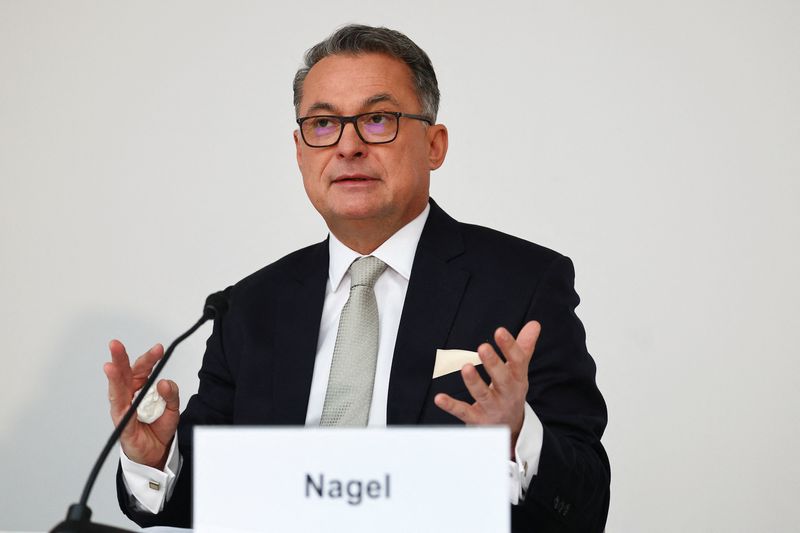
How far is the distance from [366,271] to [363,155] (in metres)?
0.26

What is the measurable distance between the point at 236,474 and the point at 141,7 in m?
2.49

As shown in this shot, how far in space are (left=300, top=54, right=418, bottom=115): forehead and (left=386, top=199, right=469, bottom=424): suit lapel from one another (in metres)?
0.33

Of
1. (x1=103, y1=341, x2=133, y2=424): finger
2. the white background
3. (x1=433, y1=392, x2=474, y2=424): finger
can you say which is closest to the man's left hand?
(x1=433, y1=392, x2=474, y2=424): finger

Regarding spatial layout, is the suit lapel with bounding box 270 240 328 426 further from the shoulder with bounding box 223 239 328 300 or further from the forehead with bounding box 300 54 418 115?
the forehead with bounding box 300 54 418 115

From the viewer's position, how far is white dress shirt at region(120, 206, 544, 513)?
178cm

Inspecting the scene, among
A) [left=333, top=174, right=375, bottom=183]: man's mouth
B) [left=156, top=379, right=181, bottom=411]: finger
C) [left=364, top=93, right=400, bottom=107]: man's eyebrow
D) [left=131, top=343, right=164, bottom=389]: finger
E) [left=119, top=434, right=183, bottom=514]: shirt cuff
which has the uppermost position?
[left=364, top=93, right=400, bottom=107]: man's eyebrow

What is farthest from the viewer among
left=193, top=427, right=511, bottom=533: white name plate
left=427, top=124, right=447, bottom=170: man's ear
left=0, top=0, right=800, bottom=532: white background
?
left=0, top=0, right=800, bottom=532: white background

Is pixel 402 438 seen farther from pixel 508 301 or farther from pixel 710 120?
pixel 710 120

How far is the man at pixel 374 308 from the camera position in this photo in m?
1.93

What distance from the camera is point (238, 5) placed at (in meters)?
3.23

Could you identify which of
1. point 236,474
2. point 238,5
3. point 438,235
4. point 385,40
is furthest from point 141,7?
point 236,474

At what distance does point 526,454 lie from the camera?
1556 millimetres

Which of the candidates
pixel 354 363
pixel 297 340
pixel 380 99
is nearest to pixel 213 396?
pixel 297 340

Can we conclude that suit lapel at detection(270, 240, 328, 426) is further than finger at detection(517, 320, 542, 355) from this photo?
Yes
